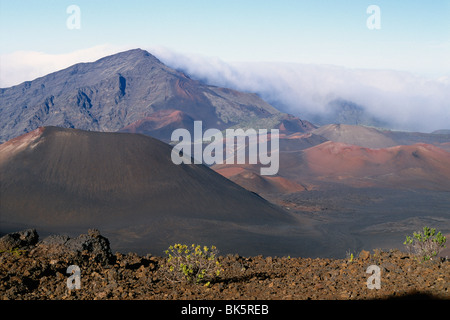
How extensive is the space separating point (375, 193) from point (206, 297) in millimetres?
56505

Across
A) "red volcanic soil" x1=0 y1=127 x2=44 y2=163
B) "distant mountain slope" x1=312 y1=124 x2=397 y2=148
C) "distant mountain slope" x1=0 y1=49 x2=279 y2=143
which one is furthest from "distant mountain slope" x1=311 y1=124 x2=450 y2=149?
"red volcanic soil" x1=0 y1=127 x2=44 y2=163

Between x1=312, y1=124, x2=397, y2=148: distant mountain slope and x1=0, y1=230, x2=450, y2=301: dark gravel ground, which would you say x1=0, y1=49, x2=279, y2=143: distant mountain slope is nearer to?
x1=312, y1=124, x2=397, y2=148: distant mountain slope

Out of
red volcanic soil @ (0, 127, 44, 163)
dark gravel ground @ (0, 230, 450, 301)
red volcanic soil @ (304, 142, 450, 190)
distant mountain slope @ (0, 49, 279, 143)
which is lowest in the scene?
red volcanic soil @ (304, 142, 450, 190)

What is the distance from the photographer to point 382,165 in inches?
3108

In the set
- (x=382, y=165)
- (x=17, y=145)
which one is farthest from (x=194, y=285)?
(x=382, y=165)

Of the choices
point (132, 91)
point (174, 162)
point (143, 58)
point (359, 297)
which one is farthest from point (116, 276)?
point (143, 58)

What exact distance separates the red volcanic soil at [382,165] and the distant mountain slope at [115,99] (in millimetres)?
65782

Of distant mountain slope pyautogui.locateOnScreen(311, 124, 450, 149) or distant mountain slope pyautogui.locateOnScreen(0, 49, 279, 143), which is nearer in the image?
distant mountain slope pyautogui.locateOnScreen(311, 124, 450, 149)

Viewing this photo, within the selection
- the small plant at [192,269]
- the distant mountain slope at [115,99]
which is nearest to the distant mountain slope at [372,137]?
the distant mountain slope at [115,99]

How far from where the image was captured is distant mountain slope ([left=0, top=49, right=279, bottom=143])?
14925 centimetres

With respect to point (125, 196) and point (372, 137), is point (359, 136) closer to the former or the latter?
point (372, 137)

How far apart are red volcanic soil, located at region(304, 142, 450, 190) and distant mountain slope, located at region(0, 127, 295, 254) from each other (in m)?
37.2

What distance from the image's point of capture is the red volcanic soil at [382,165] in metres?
69.9

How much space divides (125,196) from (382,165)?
55479 millimetres
